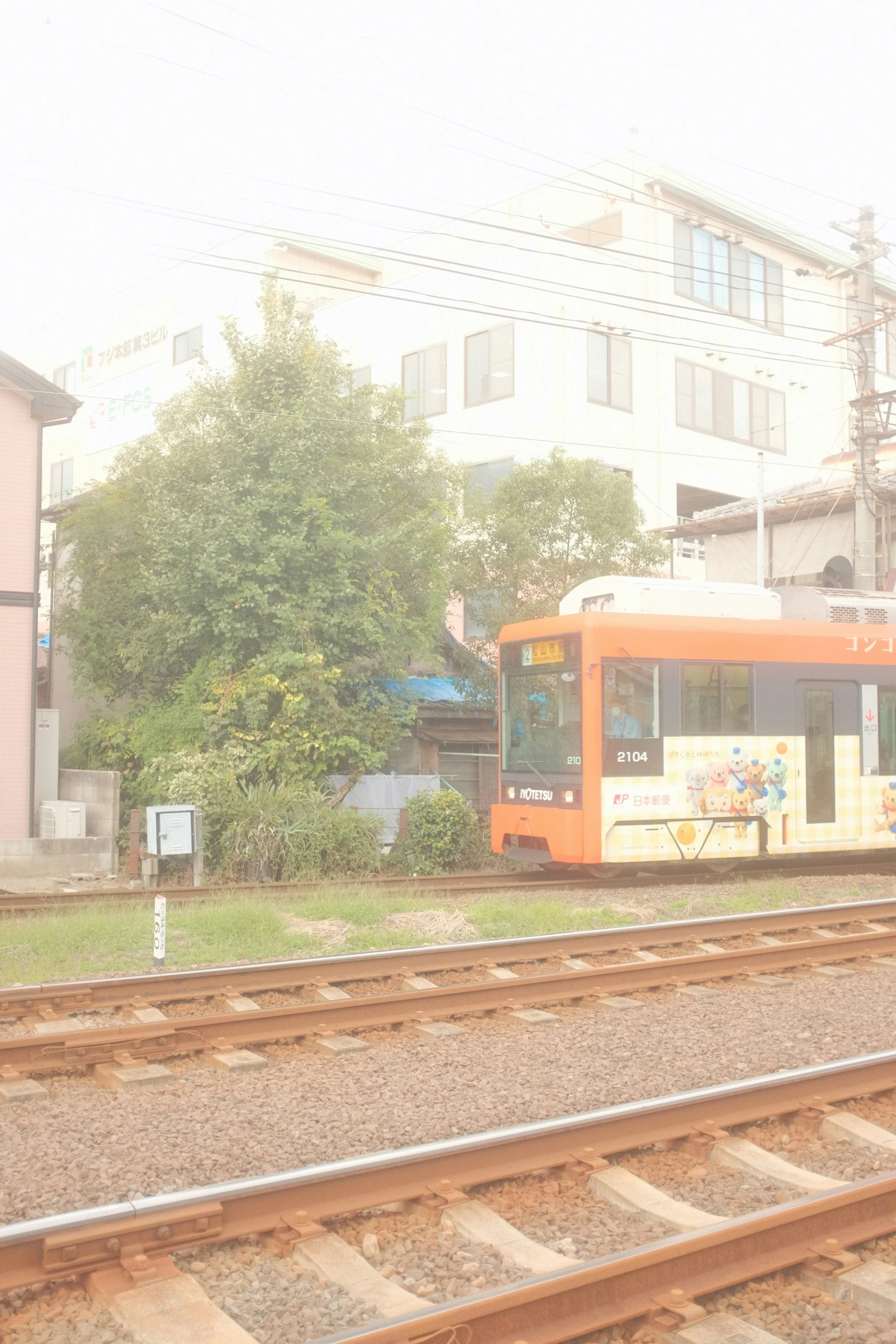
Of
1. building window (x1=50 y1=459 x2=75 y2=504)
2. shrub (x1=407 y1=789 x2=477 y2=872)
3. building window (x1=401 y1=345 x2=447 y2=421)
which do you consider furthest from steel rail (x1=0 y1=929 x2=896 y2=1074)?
building window (x1=50 y1=459 x2=75 y2=504)

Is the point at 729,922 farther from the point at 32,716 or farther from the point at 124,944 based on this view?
the point at 32,716

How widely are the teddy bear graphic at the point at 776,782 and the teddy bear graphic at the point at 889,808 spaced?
1.64 metres

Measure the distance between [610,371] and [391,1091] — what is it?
3092 centimetres

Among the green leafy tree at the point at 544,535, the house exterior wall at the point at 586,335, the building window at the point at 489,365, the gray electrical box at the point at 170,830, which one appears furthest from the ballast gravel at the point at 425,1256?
the building window at the point at 489,365

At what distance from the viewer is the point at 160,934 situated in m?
9.34

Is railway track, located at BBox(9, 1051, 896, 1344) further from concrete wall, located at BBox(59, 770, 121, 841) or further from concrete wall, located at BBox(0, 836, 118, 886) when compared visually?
concrete wall, located at BBox(59, 770, 121, 841)

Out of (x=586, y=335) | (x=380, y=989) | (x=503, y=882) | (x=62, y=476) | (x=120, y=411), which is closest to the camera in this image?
(x=380, y=989)

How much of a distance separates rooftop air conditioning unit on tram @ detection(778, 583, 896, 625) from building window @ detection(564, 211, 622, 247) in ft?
70.3

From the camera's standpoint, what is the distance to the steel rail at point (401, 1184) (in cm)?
399

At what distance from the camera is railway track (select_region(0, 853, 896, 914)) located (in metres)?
13.4

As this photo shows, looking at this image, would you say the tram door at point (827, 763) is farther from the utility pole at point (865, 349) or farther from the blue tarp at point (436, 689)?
the blue tarp at point (436, 689)

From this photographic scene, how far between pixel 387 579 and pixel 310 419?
2.66m

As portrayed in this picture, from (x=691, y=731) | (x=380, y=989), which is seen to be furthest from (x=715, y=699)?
(x=380, y=989)

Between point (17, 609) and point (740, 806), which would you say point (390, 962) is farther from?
point (17, 609)
